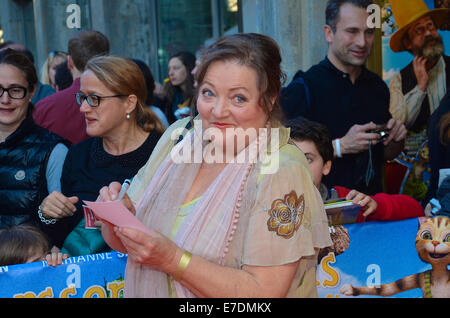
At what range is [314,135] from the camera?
3244 mm

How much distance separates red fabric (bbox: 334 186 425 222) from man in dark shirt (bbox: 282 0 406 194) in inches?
23.7

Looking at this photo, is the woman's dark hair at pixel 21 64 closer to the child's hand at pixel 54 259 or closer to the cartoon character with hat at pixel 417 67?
the child's hand at pixel 54 259

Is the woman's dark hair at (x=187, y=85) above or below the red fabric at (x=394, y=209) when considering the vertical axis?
above

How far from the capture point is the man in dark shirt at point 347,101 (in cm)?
374

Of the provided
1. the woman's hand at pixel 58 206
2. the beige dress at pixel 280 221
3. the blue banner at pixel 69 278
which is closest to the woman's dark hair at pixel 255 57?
the beige dress at pixel 280 221

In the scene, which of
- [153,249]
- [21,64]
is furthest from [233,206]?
[21,64]

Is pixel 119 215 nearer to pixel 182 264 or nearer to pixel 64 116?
pixel 182 264

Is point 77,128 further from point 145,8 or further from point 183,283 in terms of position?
point 145,8

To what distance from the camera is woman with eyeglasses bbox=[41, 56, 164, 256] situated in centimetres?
333

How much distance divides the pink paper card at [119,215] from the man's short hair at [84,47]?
290 centimetres

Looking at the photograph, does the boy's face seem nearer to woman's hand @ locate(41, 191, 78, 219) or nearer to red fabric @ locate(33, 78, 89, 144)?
woman's hand @ locate(41, 191, 78, 219)

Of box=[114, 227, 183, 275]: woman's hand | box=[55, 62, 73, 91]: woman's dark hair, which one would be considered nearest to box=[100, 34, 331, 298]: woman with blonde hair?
box=[114, 227, 183, 275]: woman's hand

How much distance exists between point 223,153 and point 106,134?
1.59 meters

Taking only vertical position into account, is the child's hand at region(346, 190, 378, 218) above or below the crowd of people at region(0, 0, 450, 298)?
below
